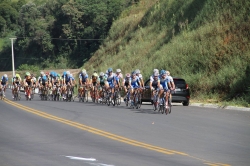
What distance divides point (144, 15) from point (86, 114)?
38767 mm

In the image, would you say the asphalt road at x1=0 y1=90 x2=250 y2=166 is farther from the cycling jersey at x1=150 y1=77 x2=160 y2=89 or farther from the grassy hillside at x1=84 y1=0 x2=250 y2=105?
the grassy hillside at x1=84 y1=0 x2=250 y2=105

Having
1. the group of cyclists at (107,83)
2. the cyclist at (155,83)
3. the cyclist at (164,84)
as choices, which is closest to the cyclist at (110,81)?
the group of cyclists at (107,83)

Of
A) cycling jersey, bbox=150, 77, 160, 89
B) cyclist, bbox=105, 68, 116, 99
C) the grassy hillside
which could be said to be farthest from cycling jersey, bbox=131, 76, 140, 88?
the grassy hillside

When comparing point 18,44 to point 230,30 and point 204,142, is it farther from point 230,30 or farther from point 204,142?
point 204,142

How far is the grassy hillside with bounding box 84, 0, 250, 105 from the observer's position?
36.9 meters

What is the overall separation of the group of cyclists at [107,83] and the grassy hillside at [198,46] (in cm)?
363

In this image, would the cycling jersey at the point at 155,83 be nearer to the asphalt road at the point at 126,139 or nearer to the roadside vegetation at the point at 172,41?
the asphalt road at the point at 126,139

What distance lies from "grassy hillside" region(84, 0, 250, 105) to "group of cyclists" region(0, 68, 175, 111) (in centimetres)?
363

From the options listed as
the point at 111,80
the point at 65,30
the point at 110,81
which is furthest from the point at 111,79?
the point at 65,30

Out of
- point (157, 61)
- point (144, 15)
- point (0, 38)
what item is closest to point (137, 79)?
point (157, 61)

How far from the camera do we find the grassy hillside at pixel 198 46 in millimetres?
36875

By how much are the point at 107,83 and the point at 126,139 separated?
699 inches

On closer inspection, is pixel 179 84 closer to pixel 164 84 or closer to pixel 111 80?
pixel 111 80

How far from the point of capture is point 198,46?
4309 cm
